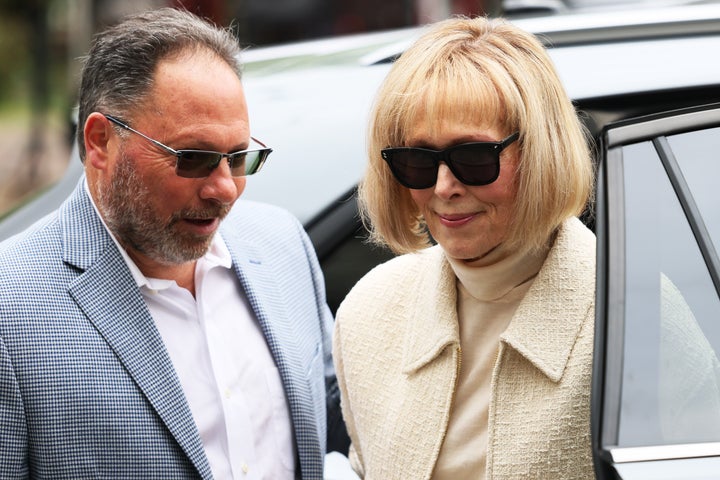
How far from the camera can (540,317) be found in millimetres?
2123

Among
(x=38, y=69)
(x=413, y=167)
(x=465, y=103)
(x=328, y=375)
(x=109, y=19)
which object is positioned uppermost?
(x=465, y=103)

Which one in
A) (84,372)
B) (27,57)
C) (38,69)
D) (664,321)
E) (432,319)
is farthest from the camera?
(27,57)

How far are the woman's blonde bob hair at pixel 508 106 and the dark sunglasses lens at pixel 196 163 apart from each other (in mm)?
339

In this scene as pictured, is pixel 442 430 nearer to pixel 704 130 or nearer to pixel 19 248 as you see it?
pixel 704 130

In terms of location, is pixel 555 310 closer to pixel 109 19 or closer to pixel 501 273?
pixel 501 273

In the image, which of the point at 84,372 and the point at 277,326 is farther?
the point at 277,326

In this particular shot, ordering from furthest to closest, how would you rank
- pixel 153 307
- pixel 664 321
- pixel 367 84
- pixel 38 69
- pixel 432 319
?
pixel 38 69 < pixel 367 84 < pixel 153 307 < pixel 432 319 < pixel 664 321

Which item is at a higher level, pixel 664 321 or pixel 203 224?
pixel 664 321

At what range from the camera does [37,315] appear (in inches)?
85.2

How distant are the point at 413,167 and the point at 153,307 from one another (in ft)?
2.23

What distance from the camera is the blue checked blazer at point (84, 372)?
2.11 meters

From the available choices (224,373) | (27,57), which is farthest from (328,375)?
(27,57)

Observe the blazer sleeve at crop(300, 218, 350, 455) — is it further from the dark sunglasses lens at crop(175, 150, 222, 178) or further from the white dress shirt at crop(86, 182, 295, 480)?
the dark sunglasses lens at crop(175, 150, 222, 178)

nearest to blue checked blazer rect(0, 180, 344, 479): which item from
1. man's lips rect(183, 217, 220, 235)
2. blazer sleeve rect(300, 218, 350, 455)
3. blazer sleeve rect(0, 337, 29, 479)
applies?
blazer sleeve rect(0, 337, 29, 479)
